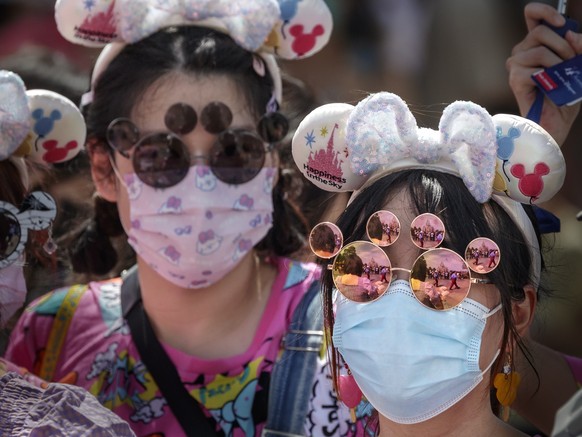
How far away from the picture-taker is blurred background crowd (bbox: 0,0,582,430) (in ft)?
13.9

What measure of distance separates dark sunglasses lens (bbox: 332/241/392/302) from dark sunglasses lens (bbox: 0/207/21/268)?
105 cm

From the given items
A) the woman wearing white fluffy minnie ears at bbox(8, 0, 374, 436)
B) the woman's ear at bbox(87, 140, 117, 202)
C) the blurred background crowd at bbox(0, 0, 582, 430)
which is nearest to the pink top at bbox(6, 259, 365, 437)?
the woman wearing white fluffy minnie ears at bbox(8, 0, 374, 436)

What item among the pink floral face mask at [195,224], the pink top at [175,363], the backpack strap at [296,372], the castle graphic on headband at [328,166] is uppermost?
the castle graphic on headband at [328,166]

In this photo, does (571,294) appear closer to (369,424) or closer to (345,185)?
(369,424)

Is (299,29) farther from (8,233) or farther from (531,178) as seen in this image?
(531,178)

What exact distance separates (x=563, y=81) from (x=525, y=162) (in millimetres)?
708

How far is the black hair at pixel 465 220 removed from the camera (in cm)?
243

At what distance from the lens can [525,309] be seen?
2.51 meters

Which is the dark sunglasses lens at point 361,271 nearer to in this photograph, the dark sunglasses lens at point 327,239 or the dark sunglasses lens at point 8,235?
the dark sunglasses lens at point 327,239

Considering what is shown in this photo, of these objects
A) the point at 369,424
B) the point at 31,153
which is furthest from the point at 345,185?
the point at 31,153

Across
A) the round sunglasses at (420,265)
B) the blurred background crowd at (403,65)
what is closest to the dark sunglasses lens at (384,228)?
the round sunglasses at (420,265)

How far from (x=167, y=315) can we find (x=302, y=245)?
0.61 m

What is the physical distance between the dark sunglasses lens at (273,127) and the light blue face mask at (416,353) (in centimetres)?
125

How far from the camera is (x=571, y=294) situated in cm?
434
